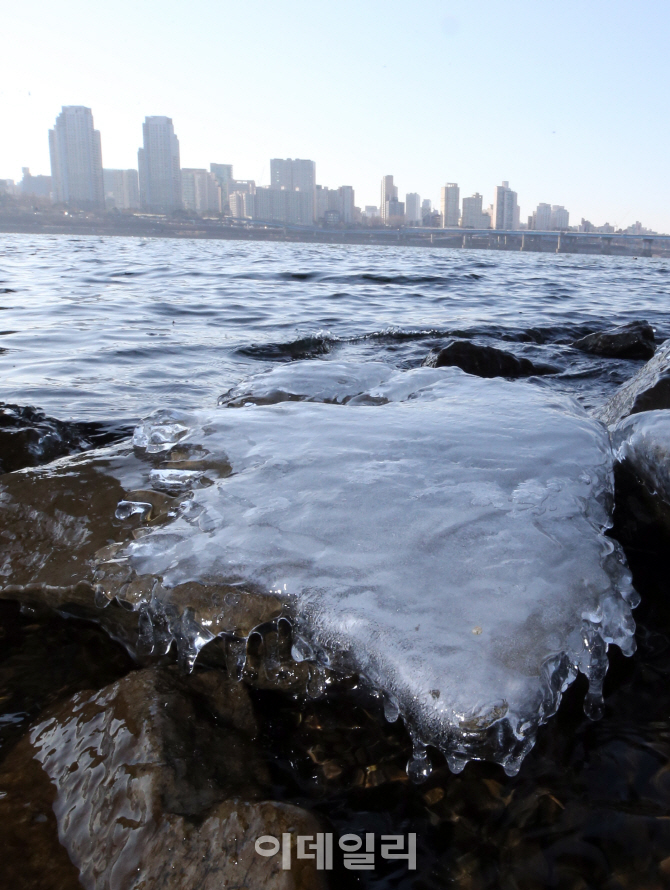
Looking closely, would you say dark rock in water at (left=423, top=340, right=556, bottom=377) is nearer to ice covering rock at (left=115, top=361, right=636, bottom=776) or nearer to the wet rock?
ice covering rock at (left=115, top=361, right=636, bottom=776)

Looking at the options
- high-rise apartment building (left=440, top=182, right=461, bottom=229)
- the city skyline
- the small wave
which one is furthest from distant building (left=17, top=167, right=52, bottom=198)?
A: the small wave

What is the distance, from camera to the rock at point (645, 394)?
2727mm

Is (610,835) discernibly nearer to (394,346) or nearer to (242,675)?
(242,675)

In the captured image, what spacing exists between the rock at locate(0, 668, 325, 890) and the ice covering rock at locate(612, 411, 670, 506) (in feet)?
5.03

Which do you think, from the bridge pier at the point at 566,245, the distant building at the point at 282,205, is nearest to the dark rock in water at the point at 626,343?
the bridge pier at the point at 566,245

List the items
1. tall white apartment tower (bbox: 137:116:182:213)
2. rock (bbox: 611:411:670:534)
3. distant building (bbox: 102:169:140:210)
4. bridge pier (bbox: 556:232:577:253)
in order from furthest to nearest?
distant building (bbox: 102:169:140:210) → tall white apartment tower (bbox: 137:116:182:213) → bridge pier (bbox: 556:232:577:253) → rock (bbox: 611:411:670:534)

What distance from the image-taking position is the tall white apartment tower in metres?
111

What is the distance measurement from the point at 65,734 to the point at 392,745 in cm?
79

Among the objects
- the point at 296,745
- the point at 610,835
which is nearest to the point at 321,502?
the point at 296,745

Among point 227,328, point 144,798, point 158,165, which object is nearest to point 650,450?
point 144,798

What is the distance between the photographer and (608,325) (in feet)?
26.5

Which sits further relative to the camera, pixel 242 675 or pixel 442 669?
pixel 242 675

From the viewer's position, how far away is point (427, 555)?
162 centimetres

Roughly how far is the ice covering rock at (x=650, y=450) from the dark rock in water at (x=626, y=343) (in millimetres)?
3796
